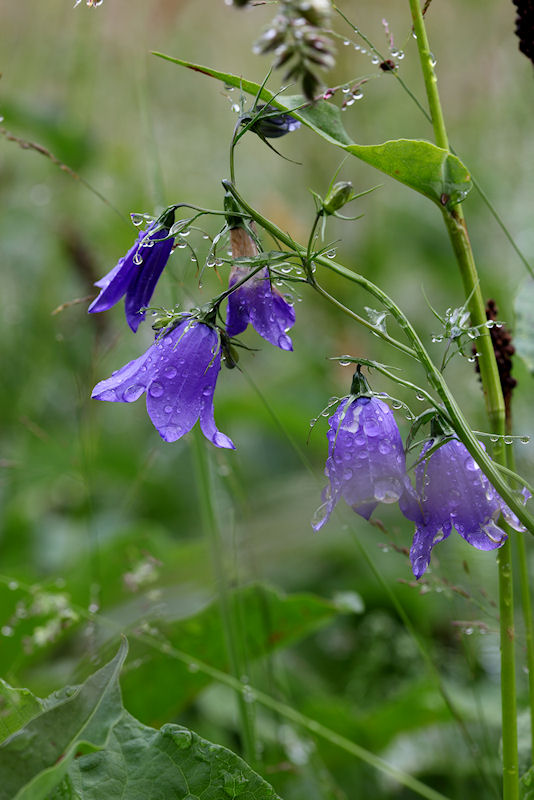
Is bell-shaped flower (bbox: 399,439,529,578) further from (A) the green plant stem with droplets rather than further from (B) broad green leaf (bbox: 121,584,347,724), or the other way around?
(B) broad green leaf (bbox: 121,584,347,724)

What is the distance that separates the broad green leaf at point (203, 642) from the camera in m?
1.74

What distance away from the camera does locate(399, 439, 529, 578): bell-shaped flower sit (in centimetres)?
108

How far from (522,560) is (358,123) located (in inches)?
124

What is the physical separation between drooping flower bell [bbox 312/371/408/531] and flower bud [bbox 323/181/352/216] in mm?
256

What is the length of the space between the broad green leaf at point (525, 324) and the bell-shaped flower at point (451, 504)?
1.88 ft

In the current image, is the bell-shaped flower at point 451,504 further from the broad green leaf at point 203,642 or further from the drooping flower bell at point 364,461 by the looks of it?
the broad green leaf at point 203,642

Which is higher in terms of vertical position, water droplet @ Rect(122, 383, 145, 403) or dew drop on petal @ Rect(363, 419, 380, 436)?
water droplet @ Rect(122, 383, 145, 403)

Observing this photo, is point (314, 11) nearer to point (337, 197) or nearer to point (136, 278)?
point (337, 197)

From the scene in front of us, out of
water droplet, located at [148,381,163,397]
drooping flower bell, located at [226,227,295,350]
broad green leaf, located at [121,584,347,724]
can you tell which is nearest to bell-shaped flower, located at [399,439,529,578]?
drooping flower bell, located at [226,227,295,350]

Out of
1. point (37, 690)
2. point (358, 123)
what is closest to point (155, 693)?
point (37, 690)

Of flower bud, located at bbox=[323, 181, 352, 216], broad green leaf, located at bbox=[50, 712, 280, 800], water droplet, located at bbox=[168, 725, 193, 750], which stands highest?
flower bud, located at bbox=[323, 181, 352, 216]

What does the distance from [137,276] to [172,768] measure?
68cm

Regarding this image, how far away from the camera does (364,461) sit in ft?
3.46

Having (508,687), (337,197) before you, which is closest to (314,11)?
(337,197)
